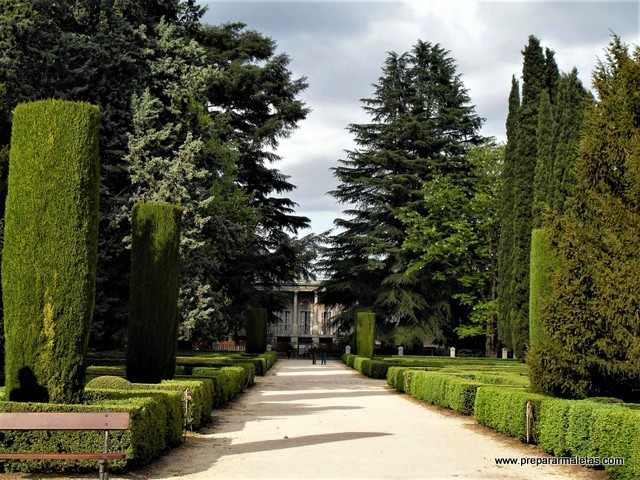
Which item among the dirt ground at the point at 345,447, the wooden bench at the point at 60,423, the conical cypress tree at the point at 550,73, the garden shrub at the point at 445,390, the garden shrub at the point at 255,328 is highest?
the conical cypress tree at the point at 550,73

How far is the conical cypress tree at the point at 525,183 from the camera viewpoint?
30469 mm

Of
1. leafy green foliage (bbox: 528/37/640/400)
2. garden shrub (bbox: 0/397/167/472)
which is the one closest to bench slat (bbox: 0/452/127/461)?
garden shrub (bbox: 0/397/167/472)

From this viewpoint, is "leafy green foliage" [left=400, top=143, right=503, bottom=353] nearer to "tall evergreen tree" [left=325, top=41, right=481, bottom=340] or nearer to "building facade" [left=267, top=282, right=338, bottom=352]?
"tall evergreen tree" [left=325, top=41, right=481, bottom=340]

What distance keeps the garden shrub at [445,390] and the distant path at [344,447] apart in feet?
1.03

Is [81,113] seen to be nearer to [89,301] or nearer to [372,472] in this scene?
[89,301]

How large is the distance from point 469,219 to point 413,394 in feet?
89.5

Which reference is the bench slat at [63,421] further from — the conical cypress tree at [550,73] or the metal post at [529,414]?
the conical cypress tree at [550,73]

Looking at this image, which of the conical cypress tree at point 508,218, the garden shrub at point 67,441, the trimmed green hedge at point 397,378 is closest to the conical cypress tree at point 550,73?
the conical cypress tree at point 508,218

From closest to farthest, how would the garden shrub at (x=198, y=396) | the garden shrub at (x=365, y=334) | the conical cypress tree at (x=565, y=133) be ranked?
the garden shrub at (x=198, y=396)
the conical cypress tree at (x=565, y=133)
the garden shrub at (x=365, y=334)

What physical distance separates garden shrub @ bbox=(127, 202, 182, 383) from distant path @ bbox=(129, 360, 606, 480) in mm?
1661

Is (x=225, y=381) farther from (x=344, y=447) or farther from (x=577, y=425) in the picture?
(x=577, y=425)

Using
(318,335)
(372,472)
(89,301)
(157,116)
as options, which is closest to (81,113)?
(89,301)

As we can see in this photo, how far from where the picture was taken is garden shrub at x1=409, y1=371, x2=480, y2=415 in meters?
16.0

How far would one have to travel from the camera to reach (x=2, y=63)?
23.7 meters
